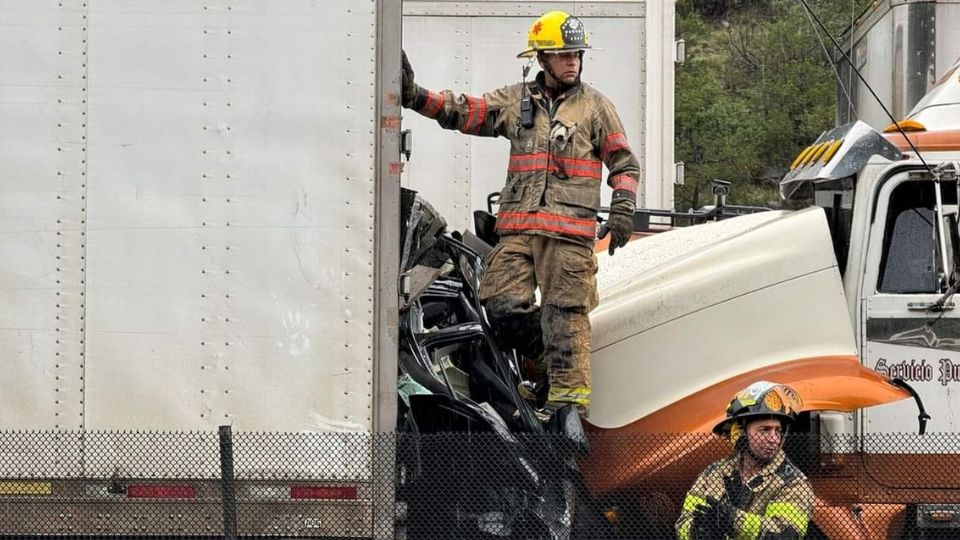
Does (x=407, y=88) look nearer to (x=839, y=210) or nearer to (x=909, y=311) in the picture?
(x=839, y=210)

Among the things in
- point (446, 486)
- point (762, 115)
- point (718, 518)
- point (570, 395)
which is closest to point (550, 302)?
point (570, 395)

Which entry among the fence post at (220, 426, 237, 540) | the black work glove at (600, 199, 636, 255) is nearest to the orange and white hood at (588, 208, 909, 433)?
the black work glove at (600, 199, 636, 255)

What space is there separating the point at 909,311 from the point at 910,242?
0.28 meters

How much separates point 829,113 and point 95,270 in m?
16.6

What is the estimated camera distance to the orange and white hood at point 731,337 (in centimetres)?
552

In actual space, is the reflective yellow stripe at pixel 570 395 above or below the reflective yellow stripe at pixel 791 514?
above

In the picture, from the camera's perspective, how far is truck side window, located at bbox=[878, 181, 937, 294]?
5543 mm

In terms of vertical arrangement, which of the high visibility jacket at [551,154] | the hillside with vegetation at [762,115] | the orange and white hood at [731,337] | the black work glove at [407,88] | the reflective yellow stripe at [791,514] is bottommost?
the reflective yellow stripe at [791,514]

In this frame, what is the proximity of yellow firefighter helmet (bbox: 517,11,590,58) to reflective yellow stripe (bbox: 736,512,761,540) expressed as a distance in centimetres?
205

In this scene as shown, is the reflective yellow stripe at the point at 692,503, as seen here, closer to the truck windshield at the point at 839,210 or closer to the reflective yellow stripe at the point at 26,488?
the truck windshield at the point at 839,210

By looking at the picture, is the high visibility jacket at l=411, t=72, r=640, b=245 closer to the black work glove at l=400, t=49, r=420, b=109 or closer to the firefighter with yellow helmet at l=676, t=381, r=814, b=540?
the black work glove at l=400, t=49, r=420, b=109

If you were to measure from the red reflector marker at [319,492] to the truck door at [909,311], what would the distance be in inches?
84.8

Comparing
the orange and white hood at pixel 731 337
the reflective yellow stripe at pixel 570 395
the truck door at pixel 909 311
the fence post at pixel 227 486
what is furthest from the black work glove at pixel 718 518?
the fence post at pixel 227 486

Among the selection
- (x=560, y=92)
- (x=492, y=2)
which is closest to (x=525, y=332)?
(x=560, y=92)
